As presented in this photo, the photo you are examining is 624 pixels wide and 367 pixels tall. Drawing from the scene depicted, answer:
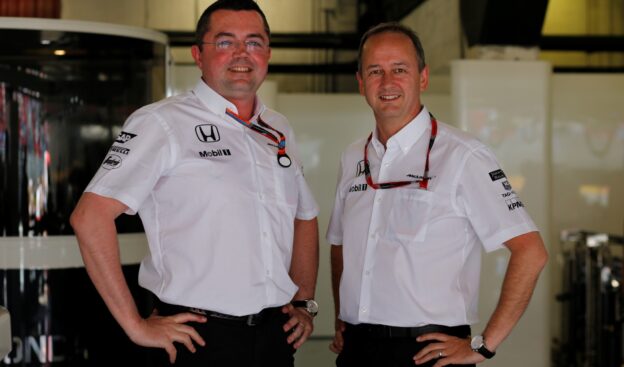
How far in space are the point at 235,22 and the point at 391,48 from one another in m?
0.44

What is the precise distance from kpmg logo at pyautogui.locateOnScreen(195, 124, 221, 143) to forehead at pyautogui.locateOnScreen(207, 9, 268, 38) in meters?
0.28

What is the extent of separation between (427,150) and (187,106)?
2.23 ft

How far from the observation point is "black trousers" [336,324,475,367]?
2.25 m

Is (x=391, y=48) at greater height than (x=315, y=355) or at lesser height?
greater

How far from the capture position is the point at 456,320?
227cm

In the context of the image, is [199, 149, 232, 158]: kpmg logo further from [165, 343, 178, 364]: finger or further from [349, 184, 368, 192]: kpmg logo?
[165, 343, 178, 364]: finger

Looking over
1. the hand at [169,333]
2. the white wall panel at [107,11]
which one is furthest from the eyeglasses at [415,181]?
the white wall panel at [107,11]

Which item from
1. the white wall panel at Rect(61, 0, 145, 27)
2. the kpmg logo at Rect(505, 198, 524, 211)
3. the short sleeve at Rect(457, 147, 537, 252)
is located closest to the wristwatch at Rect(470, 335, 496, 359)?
the short sleeve at Rect(457, 147, 537, 252)

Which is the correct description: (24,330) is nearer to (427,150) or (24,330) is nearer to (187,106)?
(187,106)

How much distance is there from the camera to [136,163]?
214 cm

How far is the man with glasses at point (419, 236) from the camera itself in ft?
7.26

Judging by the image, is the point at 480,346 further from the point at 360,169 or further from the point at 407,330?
the point at 360,169

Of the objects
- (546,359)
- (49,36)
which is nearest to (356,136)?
(546,359)

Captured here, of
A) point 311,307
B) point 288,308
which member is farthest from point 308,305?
point 288,308
